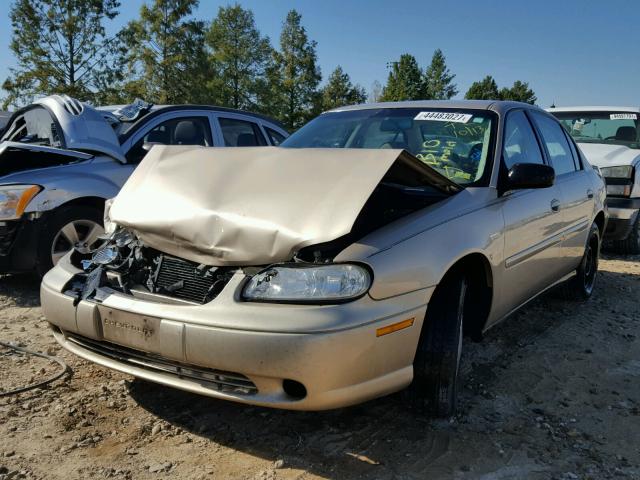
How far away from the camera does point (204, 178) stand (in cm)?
291

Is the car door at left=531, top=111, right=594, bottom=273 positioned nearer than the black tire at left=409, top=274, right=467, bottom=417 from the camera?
No

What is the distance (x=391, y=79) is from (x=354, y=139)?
45.5 m

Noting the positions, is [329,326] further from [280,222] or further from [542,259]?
[542,259]

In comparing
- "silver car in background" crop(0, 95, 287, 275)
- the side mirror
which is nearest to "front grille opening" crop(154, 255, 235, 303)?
the side mirror

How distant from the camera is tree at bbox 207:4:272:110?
40094mm

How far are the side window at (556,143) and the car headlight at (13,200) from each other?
4.01 meters

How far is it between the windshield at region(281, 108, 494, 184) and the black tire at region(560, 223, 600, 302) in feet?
6.32

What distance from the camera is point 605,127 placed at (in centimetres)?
802

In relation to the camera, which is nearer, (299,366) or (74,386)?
(299,366)

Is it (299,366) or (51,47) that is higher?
(51,47)

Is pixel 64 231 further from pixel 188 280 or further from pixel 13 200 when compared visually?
pixel 188 280

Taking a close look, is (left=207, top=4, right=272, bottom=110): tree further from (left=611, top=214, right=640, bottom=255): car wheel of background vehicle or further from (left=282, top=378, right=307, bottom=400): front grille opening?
(left=282, top=378, right=307, bottom=400): front grille opening

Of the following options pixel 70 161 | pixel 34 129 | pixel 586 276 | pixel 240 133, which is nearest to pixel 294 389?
pixel 70 161

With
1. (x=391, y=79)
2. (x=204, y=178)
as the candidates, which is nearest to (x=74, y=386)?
(x=204, y=178)
